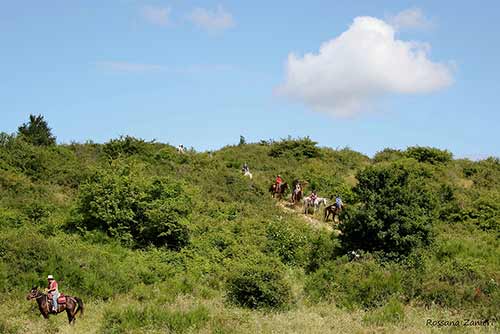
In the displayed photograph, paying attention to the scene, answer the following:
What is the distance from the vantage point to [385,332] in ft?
48.8

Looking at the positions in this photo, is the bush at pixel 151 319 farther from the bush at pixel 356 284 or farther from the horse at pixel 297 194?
the horse at pixel 297 194

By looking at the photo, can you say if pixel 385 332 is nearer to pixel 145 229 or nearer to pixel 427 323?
pixel 427 323

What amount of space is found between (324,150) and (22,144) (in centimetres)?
2547

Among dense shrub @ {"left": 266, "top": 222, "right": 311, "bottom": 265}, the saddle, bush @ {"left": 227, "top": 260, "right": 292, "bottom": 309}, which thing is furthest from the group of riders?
the saddle

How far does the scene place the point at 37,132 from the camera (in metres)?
41.5

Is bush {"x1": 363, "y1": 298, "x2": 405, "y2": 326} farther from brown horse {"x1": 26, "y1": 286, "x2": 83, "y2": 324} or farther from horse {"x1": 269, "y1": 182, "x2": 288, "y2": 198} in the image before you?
horse {"x1": 269, "y1": 182, "x2": 288, "y2": 198}

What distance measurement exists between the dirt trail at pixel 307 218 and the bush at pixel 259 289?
10296 millimetres

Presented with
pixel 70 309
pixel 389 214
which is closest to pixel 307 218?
pixel 389 214

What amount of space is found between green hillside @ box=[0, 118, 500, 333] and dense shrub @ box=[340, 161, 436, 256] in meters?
0.06

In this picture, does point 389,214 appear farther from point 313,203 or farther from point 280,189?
point 280,189

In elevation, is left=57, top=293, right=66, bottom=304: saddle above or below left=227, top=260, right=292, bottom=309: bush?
below

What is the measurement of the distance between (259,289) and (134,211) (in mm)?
8407

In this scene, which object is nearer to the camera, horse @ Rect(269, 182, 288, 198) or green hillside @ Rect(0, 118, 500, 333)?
green hillside @ Rect(0, 118, 500, 333)

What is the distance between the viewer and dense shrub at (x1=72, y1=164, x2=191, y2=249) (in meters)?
23.7
